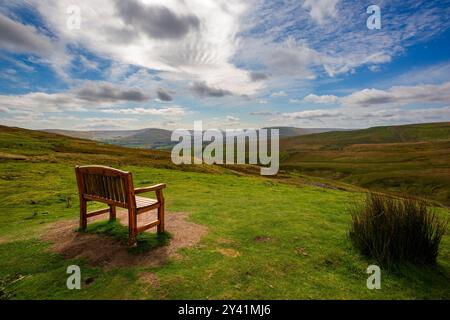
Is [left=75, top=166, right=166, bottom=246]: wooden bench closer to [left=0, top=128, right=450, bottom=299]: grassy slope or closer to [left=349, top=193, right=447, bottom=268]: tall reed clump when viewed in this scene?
→ [left=0, top=128, right=450, bottom=299]: grassy slope

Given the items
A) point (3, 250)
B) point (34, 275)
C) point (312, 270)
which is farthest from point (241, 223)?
point (3, 250)

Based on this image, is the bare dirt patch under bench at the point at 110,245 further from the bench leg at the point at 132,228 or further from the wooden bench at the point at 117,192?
the wooden bench at the point at 117,192

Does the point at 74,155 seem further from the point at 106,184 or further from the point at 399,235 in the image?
the point at 399,235

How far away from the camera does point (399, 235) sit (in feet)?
21.7

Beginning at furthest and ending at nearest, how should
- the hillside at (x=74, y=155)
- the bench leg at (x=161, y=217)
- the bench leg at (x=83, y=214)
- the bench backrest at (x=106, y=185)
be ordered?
the hillside at (x=74, y=155), the bench leg at (x=83, y=214), the bench leg at (x=161, y=217), the bench backrest at (x=106, y=185)

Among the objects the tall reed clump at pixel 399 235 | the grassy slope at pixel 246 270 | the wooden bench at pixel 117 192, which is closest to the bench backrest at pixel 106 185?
the wooden bench at pixel 117 192

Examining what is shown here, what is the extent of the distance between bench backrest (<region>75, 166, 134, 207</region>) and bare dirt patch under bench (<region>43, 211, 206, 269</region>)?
3.95ft

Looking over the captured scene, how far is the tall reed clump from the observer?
6.52 m

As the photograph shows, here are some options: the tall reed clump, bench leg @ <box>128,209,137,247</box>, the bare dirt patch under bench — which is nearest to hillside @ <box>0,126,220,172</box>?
the bare dirt patch under bench

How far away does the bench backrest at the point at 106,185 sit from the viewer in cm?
695

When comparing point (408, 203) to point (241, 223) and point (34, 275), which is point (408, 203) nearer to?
point (241, 223)

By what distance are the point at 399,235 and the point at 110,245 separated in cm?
772

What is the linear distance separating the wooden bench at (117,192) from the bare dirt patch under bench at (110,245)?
508mm

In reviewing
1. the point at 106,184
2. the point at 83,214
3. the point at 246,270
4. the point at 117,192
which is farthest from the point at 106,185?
the point at 246,270
